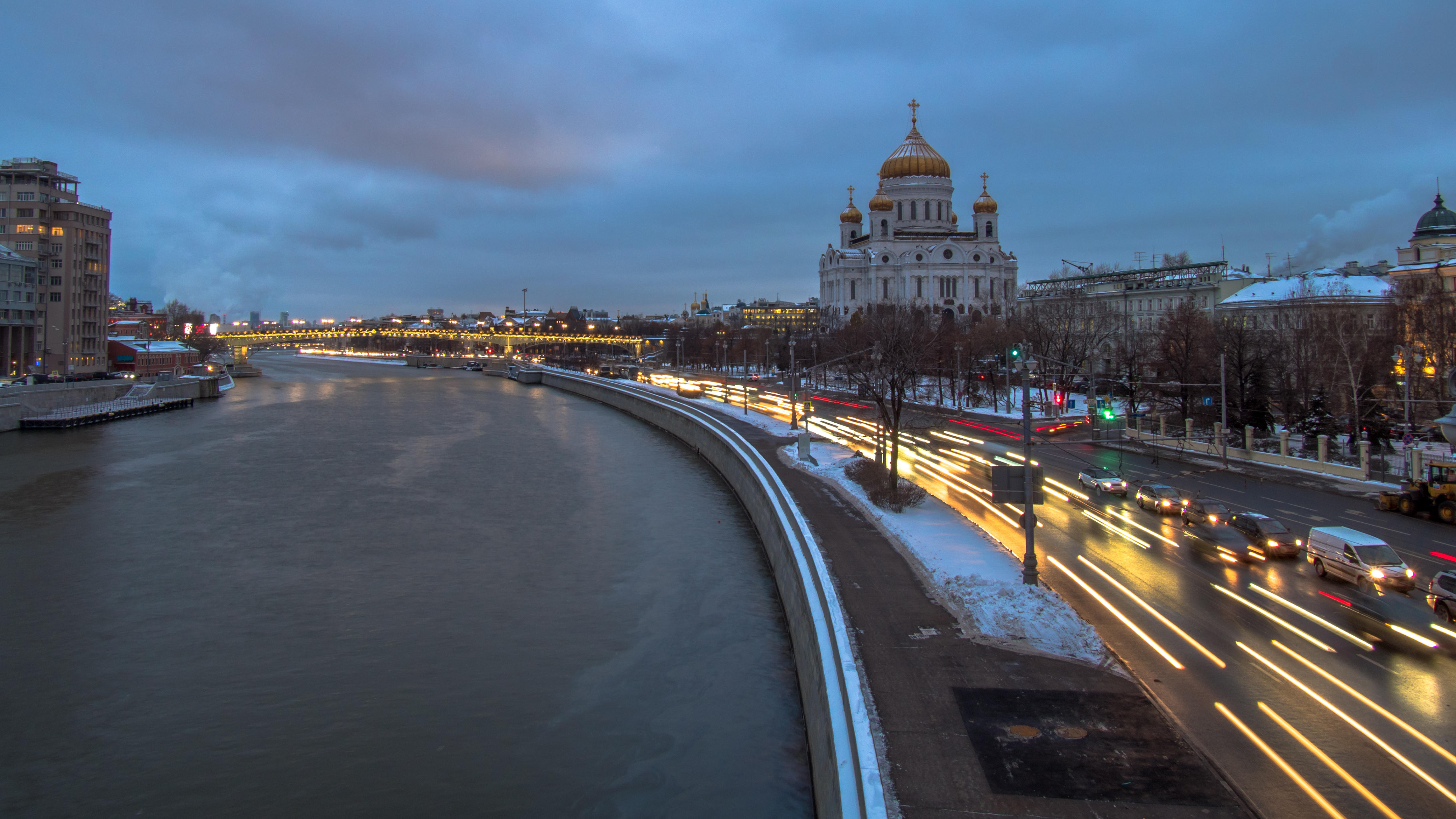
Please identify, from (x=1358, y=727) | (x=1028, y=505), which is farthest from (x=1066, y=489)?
(x=1358, y=727)

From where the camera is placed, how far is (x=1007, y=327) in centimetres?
5650

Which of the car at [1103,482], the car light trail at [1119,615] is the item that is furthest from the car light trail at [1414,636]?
the car at [1103,482]

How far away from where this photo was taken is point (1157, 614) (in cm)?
1272

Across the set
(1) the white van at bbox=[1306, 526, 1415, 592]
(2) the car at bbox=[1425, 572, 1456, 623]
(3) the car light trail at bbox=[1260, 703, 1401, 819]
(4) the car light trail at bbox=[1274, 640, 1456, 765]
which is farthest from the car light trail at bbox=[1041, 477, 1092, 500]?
(3) the car light trail at bbox=[1260, 703, 1401, 819]

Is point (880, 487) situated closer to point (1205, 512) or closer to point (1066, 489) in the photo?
point (1066, 489)

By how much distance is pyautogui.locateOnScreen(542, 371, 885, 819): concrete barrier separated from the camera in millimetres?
7871

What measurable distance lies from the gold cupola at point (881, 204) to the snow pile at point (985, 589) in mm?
74746

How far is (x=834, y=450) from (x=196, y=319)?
176384 mm

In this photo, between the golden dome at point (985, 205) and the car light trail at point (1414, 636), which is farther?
the golden dome at point (985, 205)

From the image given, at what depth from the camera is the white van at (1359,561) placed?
13.6 metres

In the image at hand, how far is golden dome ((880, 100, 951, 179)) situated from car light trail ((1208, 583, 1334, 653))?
83.8 m

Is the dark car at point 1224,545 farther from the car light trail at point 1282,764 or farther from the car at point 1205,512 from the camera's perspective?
the car light trail at point 1282,764

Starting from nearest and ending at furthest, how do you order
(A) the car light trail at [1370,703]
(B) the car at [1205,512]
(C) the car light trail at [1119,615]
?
(A) the car light trail at [1370,703] < (C) the car light trail at [1119,615] < (B) the car at [1205,512]

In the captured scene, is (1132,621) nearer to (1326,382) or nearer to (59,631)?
(59,631)
